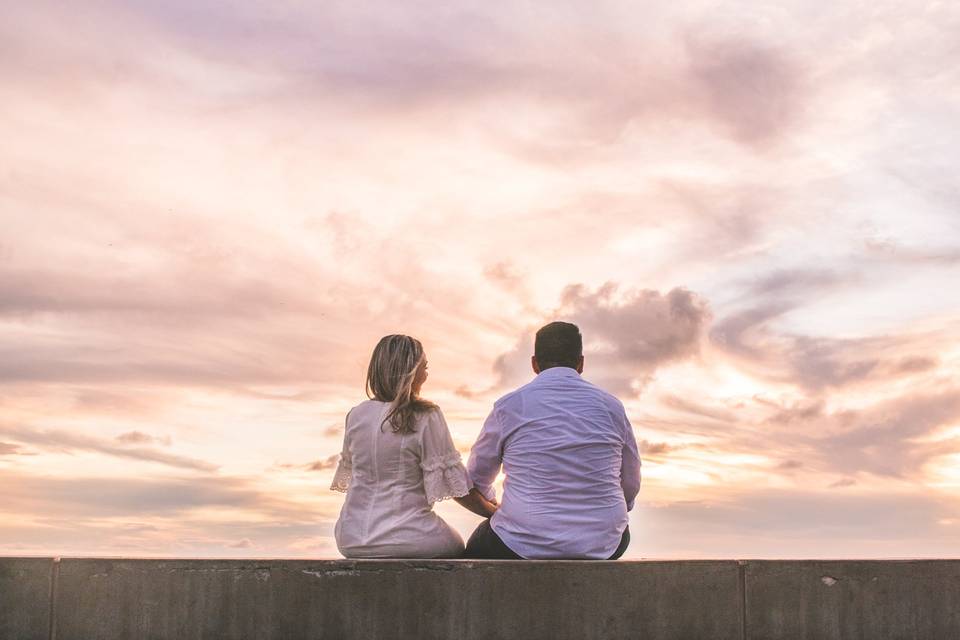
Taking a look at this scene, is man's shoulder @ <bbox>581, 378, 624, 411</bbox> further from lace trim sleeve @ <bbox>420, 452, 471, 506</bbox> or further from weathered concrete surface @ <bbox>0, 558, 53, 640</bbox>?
weathered concrete surface @ <bbox>0, 558, 53, 640</bbox>

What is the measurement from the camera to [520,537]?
652 centimetres

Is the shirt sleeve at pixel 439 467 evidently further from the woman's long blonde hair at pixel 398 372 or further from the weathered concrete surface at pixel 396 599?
the weathered concrete surface at pixel 396 599

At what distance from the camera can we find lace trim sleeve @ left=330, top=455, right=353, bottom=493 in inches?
269

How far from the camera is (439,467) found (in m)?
6.44

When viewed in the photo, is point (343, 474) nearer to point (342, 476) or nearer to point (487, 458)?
point (342, 476)

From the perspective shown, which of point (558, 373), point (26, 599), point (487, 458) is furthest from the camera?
point (26, 599)

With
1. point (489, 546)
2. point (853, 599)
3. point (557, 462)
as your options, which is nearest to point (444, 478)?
point (489, 546)

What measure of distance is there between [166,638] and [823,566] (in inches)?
180

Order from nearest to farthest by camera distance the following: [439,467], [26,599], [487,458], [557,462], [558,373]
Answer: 1. [557,462]
2. [439,467]
3. [558,373]
4. [487,458]
5. [26,599]

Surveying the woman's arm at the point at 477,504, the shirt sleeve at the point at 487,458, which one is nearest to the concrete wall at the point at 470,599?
the woman's arm at the point at 477,504

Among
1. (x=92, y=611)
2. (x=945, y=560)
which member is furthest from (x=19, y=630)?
(x=945, y=560)

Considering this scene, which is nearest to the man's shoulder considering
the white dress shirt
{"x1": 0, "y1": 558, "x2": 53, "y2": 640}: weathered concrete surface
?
the white dress shirt

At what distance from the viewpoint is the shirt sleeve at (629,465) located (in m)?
6.58

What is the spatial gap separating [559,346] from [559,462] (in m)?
0.79
